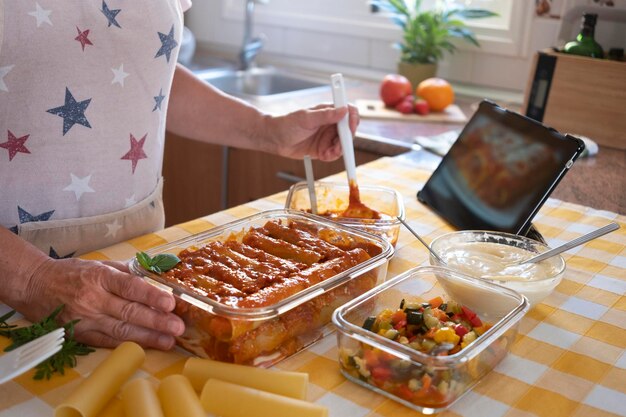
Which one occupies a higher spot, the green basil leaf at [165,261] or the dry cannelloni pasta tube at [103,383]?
the green basil leaf at [165,261]

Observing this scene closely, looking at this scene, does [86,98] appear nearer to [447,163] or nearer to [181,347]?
[181,347]

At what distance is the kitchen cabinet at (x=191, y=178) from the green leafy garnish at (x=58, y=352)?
4.68 ft

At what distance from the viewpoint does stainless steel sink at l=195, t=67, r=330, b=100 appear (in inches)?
112

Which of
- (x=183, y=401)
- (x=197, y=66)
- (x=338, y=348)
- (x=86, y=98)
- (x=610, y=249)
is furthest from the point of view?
(x=197, y=66)

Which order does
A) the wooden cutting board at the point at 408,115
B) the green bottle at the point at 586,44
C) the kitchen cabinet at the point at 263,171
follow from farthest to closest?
the wooden cutting board at the point at 408,115 < the kitchen cabinet at the point at 263,171 < the green bottle at the point at 586,44

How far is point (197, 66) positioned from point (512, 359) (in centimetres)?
236

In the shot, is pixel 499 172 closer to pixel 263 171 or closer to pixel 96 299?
pixel 96 299

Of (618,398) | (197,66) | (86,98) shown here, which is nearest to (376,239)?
(618,398)

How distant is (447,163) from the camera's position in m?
1.45

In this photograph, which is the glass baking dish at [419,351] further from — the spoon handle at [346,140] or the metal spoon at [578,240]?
the spoon handle at [346,140]

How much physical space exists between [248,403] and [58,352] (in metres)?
0.24

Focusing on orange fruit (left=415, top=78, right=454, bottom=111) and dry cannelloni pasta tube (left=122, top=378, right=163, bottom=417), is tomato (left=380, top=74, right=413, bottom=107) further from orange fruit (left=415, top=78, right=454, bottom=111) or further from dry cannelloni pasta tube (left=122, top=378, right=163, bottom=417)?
dry cannelloni pasta tube (left=122, top=378, right=163, bottom=417)

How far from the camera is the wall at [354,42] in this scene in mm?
2432

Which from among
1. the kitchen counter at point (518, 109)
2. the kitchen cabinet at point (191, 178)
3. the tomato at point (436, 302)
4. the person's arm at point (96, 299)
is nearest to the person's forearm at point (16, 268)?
the person's arm at point (96, 299)
